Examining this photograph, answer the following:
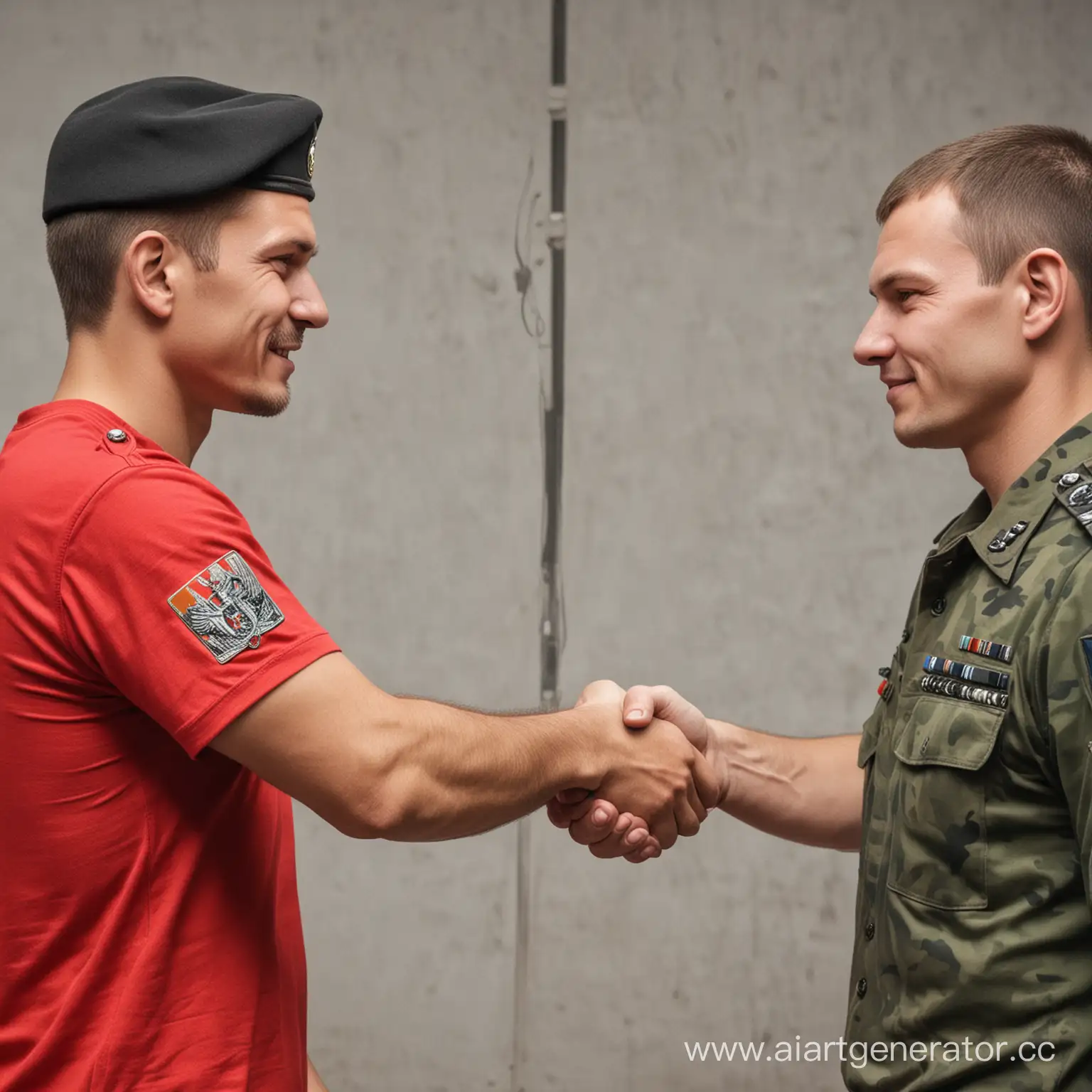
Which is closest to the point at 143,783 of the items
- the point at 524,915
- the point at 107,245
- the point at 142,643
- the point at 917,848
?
the point at 142,643

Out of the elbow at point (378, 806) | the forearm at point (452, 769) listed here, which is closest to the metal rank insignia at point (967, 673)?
the forearm at point (452, 769)

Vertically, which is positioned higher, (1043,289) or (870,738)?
(1043,289)

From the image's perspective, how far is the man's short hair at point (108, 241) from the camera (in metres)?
1.39

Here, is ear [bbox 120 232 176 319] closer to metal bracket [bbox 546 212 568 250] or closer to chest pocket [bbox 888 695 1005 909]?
chest pocket [bbox 888 695 1005 909]

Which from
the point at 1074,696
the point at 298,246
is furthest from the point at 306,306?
the point at 1074,696

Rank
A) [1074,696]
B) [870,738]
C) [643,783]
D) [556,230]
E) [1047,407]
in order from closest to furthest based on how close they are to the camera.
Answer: [1074,696]
[1047,407]
[870,738]
[643,783]
[556,230]

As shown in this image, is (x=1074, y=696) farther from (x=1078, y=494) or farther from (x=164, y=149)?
(x=164, y=149)

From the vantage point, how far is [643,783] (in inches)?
73.9

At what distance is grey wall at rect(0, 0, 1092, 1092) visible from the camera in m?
2.92

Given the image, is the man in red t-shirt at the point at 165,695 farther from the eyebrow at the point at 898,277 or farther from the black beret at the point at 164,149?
the eyebrow at the point at 898,277

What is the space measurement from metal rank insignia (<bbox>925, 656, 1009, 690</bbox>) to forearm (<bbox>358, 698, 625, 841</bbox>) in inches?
18.8

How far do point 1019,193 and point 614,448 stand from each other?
158cm

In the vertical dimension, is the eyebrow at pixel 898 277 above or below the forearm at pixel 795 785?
above

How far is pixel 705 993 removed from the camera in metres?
2.97
